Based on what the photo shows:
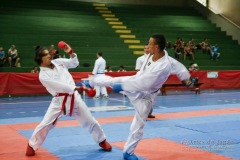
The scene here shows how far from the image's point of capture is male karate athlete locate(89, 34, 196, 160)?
458 cm

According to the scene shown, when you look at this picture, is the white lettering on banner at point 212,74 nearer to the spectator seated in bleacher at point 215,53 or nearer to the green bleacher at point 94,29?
the green bleacher at point 94,29

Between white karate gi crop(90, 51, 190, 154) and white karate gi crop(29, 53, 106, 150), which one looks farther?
white karate gi crop(29, 53, 106, 150)

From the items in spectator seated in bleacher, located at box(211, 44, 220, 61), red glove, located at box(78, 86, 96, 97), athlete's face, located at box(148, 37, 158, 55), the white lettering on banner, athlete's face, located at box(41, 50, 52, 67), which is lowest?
the white lettering on banner

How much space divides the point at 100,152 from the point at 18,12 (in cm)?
1908

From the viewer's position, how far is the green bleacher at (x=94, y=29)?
1927 cm

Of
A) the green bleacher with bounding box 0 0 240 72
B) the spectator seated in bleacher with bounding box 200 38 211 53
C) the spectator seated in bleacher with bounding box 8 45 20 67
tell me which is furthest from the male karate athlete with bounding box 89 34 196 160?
the spectator seated in bleacher with bounding box 200 38 211 53

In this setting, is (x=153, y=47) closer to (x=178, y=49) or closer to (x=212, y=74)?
(x=212, y=74)

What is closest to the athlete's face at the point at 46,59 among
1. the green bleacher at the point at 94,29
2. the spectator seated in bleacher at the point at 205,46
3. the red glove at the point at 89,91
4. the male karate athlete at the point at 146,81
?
the red glove at the point at 89,91

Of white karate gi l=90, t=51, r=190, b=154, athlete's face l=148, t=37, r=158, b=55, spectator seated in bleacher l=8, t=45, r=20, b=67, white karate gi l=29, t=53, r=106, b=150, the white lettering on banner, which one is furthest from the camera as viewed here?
the white lettering on banner

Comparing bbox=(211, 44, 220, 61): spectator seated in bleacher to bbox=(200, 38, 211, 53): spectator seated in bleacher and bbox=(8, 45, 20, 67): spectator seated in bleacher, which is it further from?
bbox=(8, 45, 20, 67): spectator seated in bleacher

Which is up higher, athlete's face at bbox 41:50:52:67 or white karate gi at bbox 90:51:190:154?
athlete's face at bbox 41:50:52:67

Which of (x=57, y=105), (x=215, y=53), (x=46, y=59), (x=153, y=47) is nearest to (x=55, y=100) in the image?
(x=57, y=105)

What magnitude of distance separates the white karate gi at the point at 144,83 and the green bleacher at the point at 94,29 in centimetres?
1210

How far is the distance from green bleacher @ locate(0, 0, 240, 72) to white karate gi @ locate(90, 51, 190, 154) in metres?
12.1
